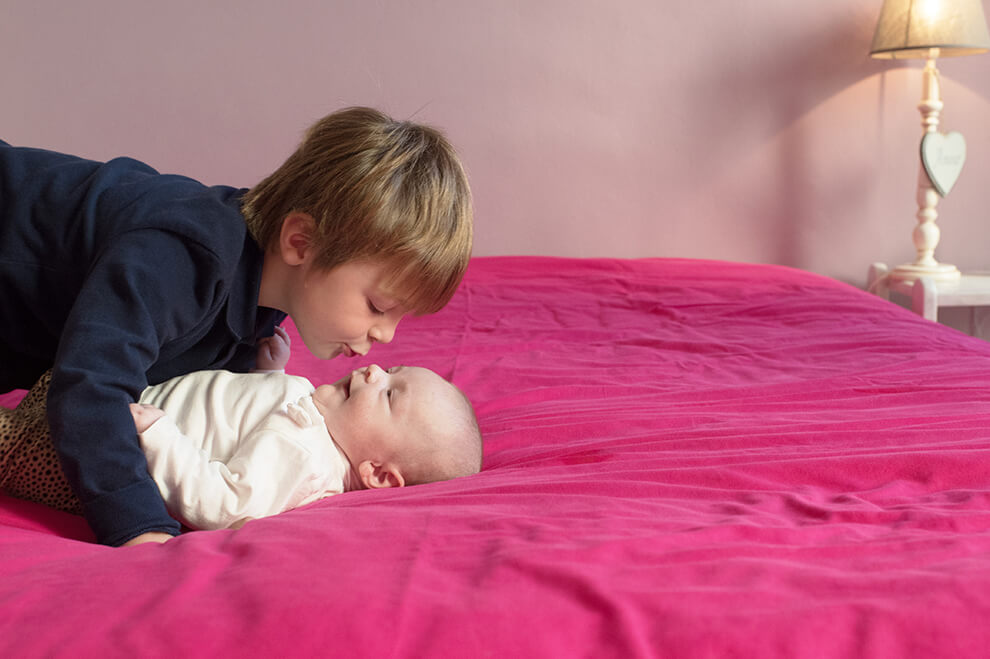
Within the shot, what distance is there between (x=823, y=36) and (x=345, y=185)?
221 cm

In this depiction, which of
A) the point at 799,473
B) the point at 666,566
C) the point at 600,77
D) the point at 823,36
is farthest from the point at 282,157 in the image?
the point at 666,566

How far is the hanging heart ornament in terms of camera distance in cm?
260

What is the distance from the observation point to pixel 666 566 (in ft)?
2.36

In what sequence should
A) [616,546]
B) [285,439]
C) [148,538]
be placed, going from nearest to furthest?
[616,546]
[148,538]
[285,439]

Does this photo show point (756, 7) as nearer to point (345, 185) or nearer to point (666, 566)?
point (345, 185)

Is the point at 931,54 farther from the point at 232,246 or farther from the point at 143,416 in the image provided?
the point at 143,416

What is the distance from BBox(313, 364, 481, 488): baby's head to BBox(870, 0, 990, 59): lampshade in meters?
1.98

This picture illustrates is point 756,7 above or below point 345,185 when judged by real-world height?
above

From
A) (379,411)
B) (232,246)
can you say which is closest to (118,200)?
(232,246)

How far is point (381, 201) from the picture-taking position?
111 cm

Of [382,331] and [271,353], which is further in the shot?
[271,353]

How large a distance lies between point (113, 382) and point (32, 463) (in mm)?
135

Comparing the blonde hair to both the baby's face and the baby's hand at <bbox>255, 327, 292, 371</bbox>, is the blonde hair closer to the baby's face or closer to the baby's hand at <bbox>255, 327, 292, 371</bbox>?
the baby's face

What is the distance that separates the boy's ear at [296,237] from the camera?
3.78 ft
